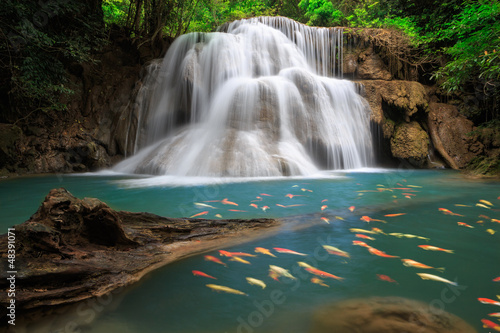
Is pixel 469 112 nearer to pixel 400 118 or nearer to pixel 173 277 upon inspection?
pixel 400 118

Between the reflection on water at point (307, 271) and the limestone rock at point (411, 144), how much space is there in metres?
6.81

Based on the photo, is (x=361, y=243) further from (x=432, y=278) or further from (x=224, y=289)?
(x=224, y=289)

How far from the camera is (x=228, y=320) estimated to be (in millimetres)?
1657

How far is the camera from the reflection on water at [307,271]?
1.66 meters

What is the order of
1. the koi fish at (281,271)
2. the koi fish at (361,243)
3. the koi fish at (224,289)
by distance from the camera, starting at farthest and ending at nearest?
the koi fish at (361,243), the koi fish at (281,271), the koi fish at (224,289)

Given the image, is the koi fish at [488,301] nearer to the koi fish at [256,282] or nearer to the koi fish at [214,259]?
the koi fish at [256,282]

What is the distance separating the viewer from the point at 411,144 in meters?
11.4

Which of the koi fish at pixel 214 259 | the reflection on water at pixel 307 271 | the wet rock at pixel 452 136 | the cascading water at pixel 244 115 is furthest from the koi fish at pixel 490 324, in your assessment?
the wet rock at pixel 452 136

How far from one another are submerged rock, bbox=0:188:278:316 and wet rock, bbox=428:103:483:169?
11907 mm

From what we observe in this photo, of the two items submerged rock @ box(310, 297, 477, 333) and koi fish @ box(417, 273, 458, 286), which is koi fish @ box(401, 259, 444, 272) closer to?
koi fish @ box(417, 273, 458, 286)

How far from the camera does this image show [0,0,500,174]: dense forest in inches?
280

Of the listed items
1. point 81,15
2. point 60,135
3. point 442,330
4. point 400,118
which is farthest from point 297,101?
point 442,330

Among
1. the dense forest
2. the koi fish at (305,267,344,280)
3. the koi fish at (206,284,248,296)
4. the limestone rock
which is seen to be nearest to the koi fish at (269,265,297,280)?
the koi fish at (305,267,344,280)

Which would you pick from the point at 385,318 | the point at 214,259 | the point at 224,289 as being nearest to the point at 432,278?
the point at 385,318
